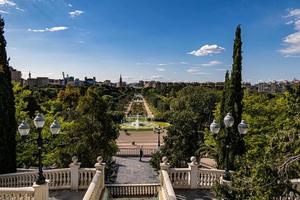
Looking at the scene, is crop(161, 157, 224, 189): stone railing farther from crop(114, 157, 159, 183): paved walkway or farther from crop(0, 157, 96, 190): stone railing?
crop(114, 157, 159, 183): paved walkway

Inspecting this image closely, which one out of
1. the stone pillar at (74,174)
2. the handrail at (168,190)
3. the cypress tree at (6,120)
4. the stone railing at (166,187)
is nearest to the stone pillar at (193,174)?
the stone railing at (166,187)

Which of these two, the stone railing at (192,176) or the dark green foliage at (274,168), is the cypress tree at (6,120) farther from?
the dark green foliage at (274,168)

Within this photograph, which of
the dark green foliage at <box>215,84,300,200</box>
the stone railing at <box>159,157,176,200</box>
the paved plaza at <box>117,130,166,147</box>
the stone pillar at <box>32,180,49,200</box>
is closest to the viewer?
the dark green foliage at <box>215,84,300,200</box>

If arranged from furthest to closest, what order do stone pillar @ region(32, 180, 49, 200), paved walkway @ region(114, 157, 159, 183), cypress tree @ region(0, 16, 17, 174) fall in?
1. paved walkway @ region(114, 157, 159, 183)
2. cypress tree @ region(0, 16, 17, 174)
3. stone pillar @ region(32, 180, 49, 200)

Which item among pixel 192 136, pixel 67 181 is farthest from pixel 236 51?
pixel 67 181

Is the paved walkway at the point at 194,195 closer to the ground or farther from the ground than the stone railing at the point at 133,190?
farther from the ground

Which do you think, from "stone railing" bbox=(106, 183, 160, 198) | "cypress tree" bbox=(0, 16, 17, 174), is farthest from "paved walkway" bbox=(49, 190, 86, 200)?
"cypress tree" bbox=(0, 16, 17, 174)

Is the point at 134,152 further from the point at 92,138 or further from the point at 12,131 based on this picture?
the point at 12,131
